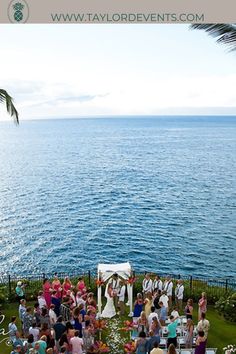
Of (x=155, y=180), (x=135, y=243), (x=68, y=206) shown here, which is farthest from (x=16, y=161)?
(x=135, y=243)

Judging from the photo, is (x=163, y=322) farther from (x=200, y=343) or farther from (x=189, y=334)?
(x=200, y=343)

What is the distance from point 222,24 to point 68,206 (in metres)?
51.6

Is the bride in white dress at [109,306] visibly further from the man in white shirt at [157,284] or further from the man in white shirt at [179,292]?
the man in white shirt at [179,292]

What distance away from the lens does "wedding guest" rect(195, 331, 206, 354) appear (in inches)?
619

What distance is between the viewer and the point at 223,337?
18.9 meters

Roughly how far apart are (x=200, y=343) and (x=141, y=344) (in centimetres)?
214

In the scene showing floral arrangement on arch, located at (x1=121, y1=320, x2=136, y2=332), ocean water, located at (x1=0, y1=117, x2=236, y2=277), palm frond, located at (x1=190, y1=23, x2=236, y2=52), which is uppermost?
palm frond, located at (x1=190, y1=23, x2=236, y2=52)

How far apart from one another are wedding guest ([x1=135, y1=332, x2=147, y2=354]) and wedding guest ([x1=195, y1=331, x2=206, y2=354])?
188 centimetres

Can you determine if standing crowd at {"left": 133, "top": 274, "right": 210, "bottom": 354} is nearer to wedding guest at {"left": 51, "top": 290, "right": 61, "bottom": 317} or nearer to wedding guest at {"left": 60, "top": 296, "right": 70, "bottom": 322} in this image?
wedding guest at {"left": 60, "top": 296, "right": 70, "bottom": 322}

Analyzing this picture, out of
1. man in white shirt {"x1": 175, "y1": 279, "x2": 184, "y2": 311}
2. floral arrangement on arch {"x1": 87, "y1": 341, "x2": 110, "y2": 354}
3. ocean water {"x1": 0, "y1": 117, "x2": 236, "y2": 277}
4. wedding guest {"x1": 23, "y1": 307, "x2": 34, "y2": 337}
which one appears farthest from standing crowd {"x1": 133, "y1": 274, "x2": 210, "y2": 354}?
ocean water {"x1": 0, "y1": 117, "x2": 236, "y2": 277}

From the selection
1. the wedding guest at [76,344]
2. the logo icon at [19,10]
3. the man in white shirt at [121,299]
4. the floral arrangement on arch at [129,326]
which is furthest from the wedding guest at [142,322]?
the logo icon at [19,10]

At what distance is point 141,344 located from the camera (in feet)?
51.1

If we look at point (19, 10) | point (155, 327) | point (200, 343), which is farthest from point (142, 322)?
point (19, 10)

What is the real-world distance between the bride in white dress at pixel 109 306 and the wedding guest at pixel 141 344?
17.0 ft
